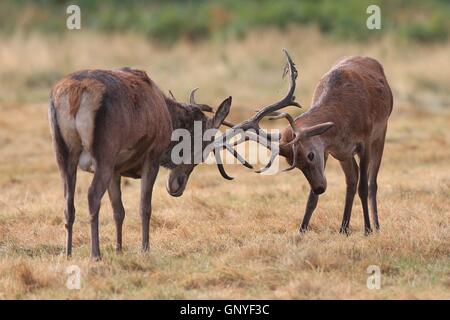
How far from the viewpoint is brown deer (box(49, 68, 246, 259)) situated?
809cm

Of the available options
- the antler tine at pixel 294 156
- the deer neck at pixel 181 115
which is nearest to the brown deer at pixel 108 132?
the deer neck at pixel 181 115

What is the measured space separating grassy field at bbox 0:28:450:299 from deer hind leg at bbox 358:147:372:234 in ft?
0.52

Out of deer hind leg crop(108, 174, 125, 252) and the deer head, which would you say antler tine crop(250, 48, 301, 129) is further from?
deer hind leg crop(108, 174, 125, 252)

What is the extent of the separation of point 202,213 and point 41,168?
14.6ft

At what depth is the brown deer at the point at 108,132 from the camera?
809 centimetres

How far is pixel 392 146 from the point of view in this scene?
15.9 meters

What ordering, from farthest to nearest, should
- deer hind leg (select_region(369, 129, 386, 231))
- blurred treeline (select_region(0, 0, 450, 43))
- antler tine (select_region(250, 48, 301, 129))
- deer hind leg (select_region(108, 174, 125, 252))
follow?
blurred treeline (select_region(0, 0, 450, 43)), deer hind leg (select_region(369, 129, 386, 231)), antler tine (select_region(250, 48, 301, 129)), deer hind leg (select_region(108, 174, 125, 252))

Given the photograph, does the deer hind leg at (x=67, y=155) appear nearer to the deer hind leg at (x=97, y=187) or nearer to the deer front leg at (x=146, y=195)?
the deer hind leg at (x=97, y=187)

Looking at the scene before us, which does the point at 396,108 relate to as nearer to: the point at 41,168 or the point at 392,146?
the point at 392,146

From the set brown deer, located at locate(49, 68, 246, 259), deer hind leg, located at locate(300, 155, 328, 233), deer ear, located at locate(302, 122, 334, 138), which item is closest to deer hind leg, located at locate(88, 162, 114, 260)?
brown deer, located at locate(49, 68, 246, 259)

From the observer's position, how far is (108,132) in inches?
318

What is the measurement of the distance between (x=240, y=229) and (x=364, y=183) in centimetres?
136

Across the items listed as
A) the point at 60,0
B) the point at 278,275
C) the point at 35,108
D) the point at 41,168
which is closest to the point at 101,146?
the point at 278,275

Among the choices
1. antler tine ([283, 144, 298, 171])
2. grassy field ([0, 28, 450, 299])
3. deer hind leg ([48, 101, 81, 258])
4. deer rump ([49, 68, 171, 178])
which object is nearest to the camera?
grassy field ([0, 28, 450, 299])
